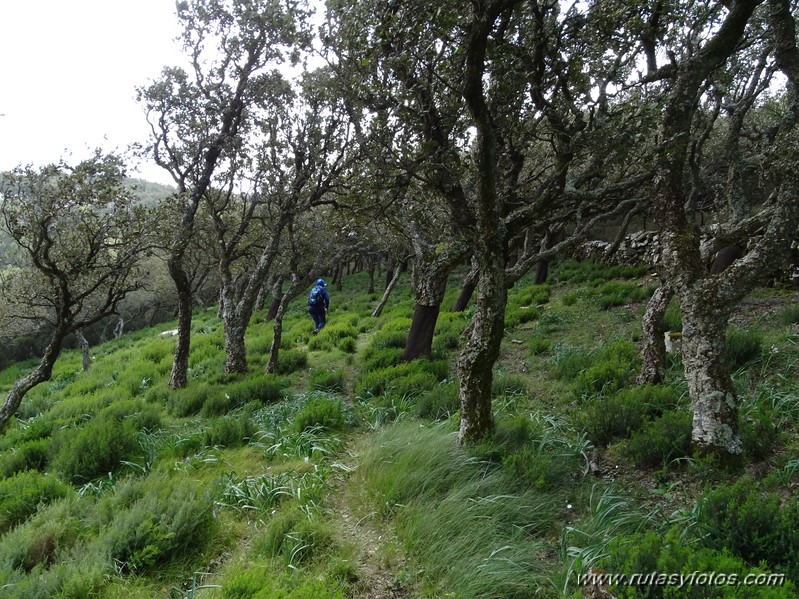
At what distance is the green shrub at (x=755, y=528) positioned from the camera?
2.54 meters


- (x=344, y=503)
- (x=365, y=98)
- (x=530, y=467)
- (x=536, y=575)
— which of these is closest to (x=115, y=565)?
(x=344, y=503)

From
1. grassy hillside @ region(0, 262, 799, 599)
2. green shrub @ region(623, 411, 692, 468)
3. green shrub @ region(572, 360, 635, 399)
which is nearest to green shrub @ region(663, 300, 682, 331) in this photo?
grassy hillside @ region(0, 262, 799, 599)

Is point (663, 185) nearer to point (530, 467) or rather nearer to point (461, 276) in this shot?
point (530, 467)

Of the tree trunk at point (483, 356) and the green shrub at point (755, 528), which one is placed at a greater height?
the tree trunk at point (483, 356)

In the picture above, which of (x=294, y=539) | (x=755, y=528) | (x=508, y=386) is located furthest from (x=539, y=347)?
(x=294, y=539)

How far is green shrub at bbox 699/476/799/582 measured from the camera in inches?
99.9

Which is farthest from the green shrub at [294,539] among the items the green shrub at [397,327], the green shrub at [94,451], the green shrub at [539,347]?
the green shrub at [397,327]

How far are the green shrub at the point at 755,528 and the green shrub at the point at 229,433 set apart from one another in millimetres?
5175

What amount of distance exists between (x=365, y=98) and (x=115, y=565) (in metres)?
6.39

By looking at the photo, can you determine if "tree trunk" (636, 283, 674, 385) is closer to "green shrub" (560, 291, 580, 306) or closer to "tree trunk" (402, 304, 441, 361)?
"tree trunk" (402, 304, 441, 361)

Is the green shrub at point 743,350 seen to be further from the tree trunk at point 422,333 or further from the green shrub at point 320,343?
the green shrub at point 320,343

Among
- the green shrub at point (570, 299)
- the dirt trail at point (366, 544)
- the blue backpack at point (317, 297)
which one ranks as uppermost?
the blue backpack at point (317, 297)

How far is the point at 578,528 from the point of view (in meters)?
3.35

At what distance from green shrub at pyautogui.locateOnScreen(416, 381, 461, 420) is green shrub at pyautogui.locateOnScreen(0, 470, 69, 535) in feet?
13.8
